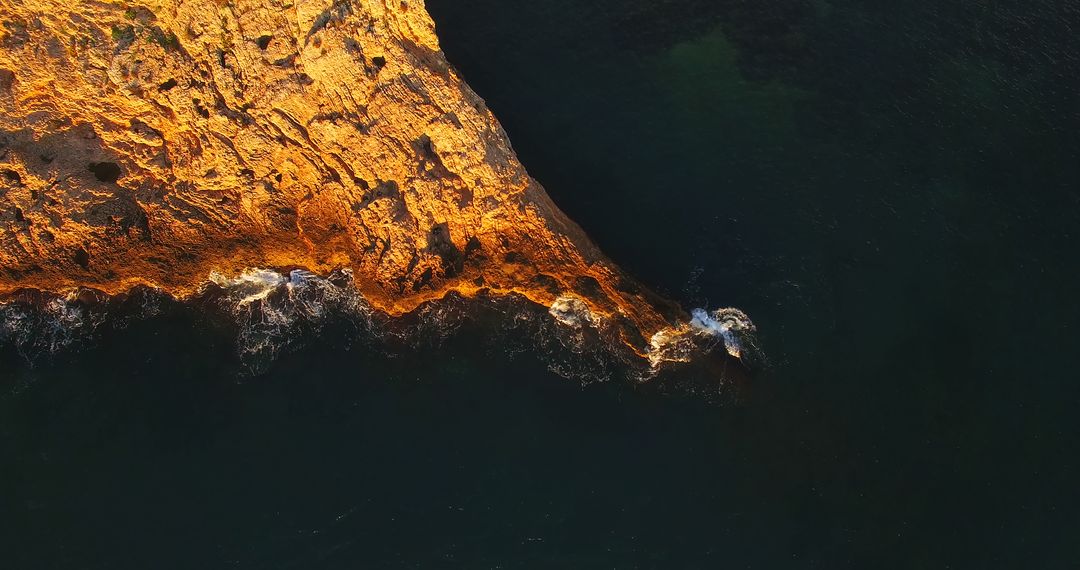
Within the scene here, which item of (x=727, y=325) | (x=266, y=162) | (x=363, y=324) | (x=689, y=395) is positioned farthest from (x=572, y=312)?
(x=266, y=162)

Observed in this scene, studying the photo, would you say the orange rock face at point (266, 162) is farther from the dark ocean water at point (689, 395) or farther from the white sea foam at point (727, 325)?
the dark ocean water at point (689, 395)

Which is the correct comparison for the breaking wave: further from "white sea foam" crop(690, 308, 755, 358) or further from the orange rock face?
the orange rock face

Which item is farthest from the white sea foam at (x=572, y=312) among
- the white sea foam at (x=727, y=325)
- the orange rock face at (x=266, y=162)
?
the white sea foam at (x=727, y=325)

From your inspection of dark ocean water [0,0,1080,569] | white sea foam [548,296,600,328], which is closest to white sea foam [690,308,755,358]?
dark ocean water [0,0,1080,569]

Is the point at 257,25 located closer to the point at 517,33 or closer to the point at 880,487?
the point at 517,33

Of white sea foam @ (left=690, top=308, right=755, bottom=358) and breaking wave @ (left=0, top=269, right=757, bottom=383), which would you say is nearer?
breaking wave @ (left=0, top=269, right=757, bottom=383)

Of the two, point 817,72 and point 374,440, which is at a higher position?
point 817,72

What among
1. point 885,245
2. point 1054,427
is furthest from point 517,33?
point 1054,427

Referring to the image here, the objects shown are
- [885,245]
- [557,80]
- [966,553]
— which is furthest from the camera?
[557,80]
